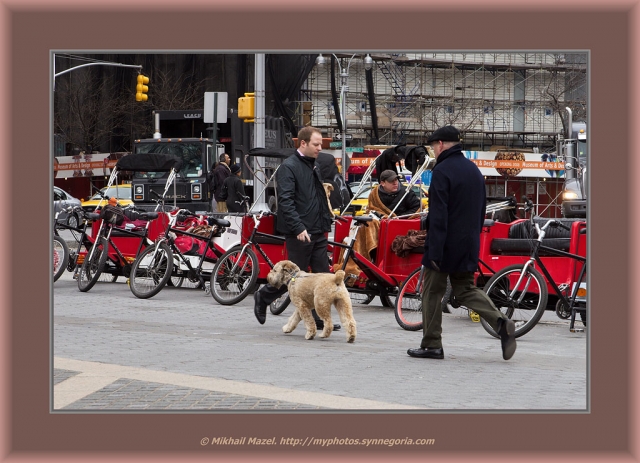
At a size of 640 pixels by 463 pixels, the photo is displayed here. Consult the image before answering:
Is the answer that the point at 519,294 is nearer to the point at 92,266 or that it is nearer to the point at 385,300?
the point at 385,300

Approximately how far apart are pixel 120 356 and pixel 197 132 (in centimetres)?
2543

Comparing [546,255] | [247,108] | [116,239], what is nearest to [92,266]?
[116,239]

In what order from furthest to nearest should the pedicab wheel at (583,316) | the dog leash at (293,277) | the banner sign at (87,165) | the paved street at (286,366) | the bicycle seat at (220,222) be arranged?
1. the banner sign at (87,165)
2. the bicycle seat at (220,222)
3. the pedicab wheel at (583,316)
4. the dog leash at (293,277)
5. the paved street at (286,366)

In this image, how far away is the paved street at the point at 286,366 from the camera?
6.12m

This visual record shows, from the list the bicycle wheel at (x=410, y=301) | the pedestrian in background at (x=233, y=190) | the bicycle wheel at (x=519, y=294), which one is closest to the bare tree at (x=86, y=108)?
the pedestrian in background at (x=233, y=190)

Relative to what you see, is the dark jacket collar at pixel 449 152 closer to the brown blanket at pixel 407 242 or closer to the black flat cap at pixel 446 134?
the black flat cap at pixel 446 134

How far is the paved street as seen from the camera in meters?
6.12

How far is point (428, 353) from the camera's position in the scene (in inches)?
313

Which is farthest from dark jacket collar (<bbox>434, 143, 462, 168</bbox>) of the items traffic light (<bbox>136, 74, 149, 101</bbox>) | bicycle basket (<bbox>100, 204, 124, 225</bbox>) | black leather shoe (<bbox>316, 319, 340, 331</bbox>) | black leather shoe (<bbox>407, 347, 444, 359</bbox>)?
traffic light (<bbox>136, 74, 149, 101</bbox>)

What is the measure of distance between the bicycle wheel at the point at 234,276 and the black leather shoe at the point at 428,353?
384 centimetres

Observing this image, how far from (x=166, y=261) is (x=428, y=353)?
538 cm

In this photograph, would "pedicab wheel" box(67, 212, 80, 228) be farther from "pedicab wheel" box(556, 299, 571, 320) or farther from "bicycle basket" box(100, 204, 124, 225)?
"pedicab wheel" box(556, 299, 571, 320)

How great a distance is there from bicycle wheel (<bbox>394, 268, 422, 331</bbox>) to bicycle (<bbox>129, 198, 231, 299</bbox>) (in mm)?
3300

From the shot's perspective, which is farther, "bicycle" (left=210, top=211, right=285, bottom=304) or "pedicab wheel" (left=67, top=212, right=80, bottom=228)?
"pedicab wheel" (left=67, top=212, right=80, bottom=228)
